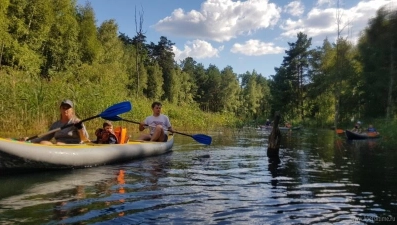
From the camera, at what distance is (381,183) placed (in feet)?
17.3

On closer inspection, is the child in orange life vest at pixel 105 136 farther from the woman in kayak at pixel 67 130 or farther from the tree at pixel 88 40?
the tree at pixel 88 40

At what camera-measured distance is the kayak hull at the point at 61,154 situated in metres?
5.12

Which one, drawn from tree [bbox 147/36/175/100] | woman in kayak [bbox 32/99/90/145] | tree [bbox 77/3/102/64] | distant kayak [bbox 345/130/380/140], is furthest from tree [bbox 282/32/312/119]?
woman in kayak [bbox 32/99/90/145]

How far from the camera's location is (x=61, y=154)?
575 centimetres

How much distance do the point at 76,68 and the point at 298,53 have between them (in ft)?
79.6

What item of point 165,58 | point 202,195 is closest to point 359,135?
point 202,195

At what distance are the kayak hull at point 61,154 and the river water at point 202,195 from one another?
162mm

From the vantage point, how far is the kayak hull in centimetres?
512

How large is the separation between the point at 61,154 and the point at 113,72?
26527 mm

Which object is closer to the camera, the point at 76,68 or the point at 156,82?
the point at 76,68

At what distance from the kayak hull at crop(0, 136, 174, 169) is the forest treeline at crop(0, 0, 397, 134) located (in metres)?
4.52

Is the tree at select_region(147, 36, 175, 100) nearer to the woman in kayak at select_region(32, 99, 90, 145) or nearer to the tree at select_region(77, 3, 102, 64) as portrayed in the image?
the tree at select_region(77, 3, 102, 64)

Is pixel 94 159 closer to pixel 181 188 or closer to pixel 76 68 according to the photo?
pixel 181 188

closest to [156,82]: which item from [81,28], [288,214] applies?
[81,28]
